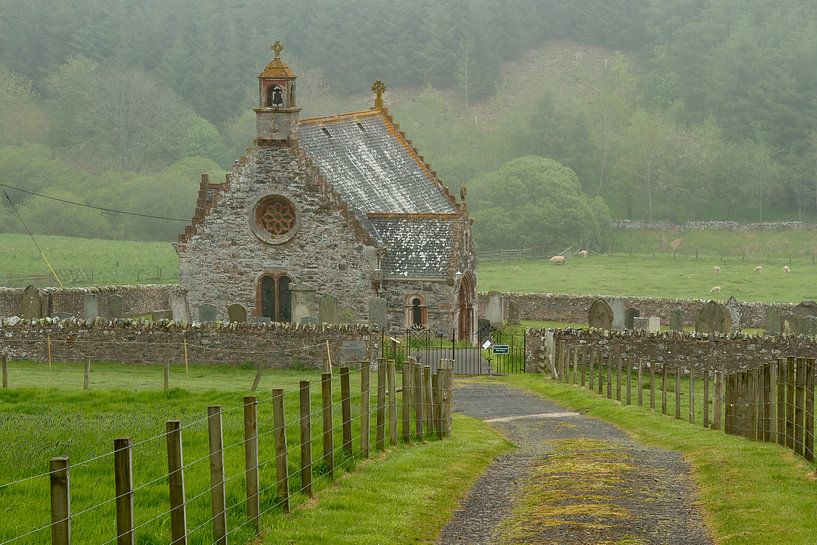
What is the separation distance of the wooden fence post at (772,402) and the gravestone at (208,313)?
2672cm

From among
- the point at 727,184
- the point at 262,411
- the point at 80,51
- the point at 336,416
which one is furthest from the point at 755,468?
the point at 80,51

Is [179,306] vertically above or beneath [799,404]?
above

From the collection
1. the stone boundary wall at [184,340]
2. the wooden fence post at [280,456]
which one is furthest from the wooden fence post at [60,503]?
the stone boundary wall at [184,340]

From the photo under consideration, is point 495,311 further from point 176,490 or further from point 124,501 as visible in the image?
point 124,501

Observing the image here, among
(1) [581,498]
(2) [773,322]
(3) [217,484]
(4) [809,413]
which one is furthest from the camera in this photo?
(2) [773,322]

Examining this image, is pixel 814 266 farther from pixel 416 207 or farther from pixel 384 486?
pixel 384 486

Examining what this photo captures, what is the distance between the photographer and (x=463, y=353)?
46750mm

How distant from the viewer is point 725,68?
147m

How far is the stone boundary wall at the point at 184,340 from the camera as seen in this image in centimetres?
4169

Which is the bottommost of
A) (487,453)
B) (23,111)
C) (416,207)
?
(487,453)

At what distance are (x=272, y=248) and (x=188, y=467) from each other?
33.6 m

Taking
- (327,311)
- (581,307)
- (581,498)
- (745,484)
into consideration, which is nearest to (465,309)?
(327,311)

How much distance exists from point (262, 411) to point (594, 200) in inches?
3419

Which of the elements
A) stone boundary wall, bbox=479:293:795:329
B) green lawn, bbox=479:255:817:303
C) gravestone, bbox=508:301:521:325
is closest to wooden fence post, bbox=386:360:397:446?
stone boundary wall, bbox=479:293:795:329
